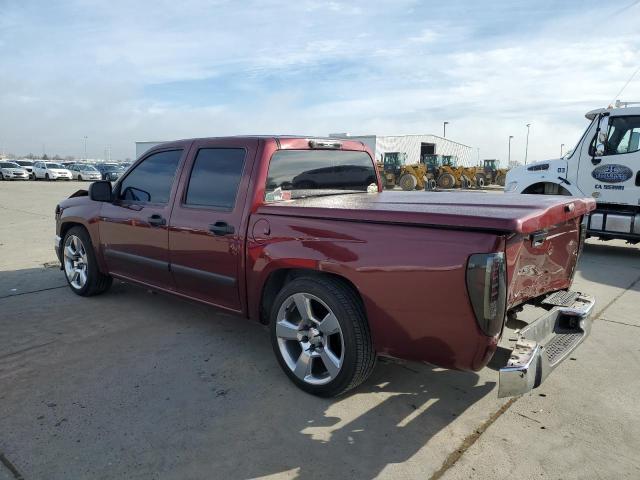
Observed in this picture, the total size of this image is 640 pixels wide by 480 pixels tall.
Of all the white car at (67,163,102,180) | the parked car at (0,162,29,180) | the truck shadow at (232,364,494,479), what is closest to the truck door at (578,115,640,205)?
the truck shadow at (232,364,494,479)

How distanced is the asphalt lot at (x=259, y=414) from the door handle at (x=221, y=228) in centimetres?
101

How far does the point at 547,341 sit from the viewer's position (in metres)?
3.03

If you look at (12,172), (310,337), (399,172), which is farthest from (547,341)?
(12,172)

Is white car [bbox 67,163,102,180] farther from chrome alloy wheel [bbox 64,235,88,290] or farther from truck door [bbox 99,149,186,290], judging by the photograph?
truck door [bbox 99,149,186,290]

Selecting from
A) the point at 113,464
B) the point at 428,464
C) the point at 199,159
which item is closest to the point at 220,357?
the point at 113,464

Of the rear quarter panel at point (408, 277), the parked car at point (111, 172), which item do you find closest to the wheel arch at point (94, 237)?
the rear quarter panel at point (408, 277)

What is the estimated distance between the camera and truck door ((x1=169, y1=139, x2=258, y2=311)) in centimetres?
375

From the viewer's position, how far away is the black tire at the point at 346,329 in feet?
9.91

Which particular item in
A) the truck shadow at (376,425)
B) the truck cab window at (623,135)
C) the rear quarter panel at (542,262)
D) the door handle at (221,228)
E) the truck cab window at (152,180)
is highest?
the truck cab window at (623,135)

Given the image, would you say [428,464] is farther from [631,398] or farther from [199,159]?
[199,159]

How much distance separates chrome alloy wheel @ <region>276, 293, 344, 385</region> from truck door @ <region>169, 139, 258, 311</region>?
0.56 m

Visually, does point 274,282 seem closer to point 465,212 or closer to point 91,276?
point 465,212

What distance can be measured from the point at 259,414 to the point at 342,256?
1.13 meters

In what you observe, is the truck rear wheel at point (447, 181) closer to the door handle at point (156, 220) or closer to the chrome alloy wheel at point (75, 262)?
the chrome alloy wheel at point (75, 262)
